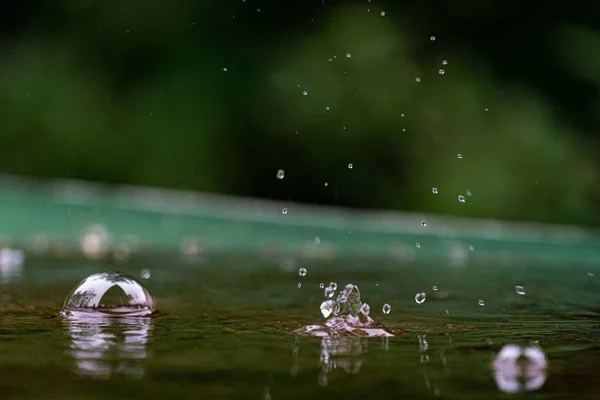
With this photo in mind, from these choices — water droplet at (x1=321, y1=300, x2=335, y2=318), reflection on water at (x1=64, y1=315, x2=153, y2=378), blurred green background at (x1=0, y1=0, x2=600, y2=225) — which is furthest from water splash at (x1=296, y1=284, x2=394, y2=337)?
blurred green background at (x1=0, y1=0, x2=600, y2=225)

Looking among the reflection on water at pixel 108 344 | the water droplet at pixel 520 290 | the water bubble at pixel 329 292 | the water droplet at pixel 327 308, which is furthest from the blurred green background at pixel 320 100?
the reflection on water at pixel 108 344

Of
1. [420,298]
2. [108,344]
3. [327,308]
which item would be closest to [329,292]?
[420,298]

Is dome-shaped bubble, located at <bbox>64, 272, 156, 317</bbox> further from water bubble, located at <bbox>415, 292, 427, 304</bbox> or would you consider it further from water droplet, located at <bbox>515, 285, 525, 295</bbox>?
water droplet, located at <bbox>515, 285, 525, 295</bbox>

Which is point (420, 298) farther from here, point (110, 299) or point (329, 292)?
point (110, 299)

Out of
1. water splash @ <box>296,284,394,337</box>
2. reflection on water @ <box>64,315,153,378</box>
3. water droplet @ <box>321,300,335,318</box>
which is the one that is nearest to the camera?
reflection on water @ <box>64,315,153,378</box>

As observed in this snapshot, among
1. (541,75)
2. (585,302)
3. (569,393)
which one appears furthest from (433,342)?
(541,75)

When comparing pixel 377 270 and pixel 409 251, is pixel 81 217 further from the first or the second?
pixel 377 270
